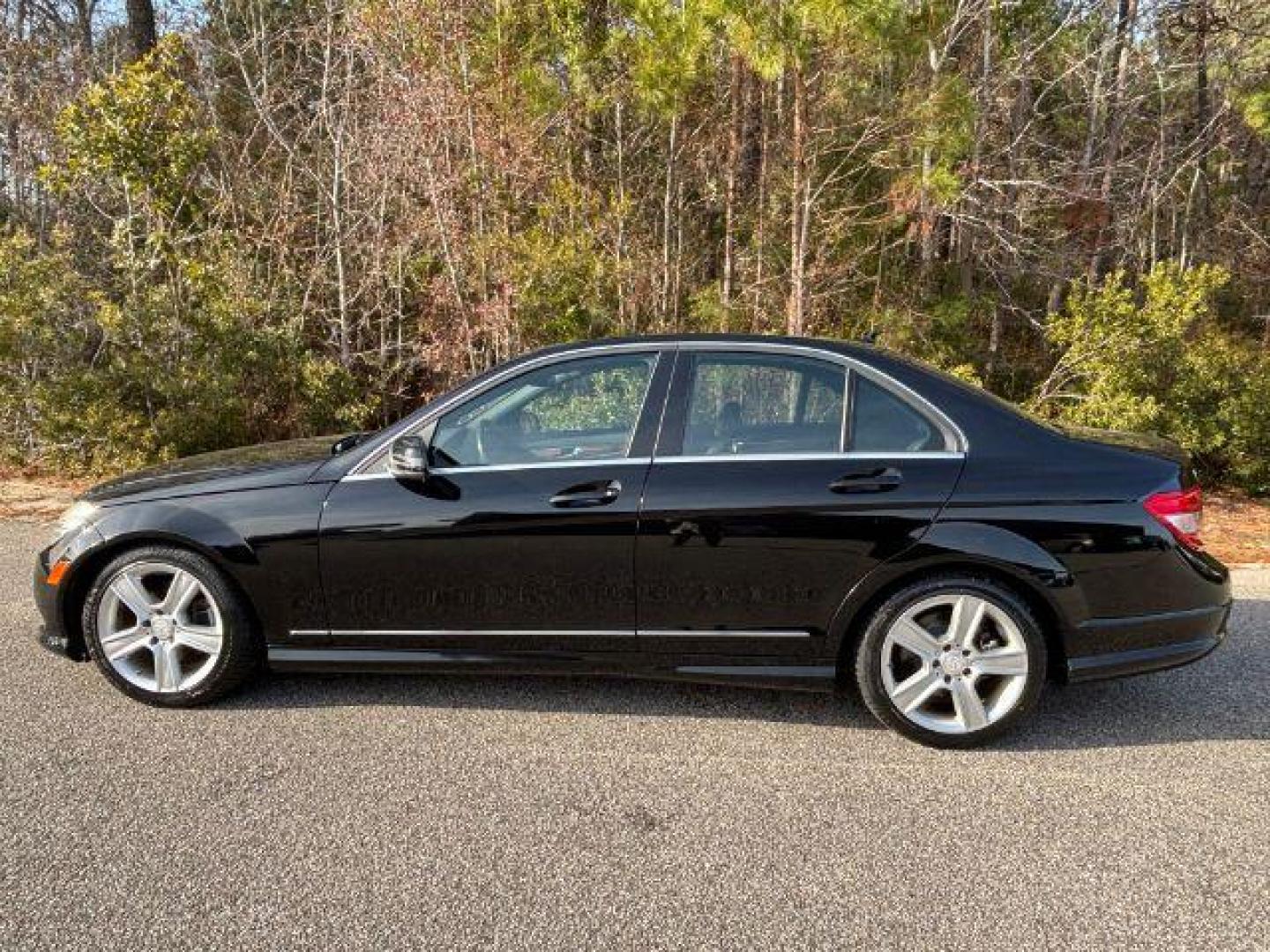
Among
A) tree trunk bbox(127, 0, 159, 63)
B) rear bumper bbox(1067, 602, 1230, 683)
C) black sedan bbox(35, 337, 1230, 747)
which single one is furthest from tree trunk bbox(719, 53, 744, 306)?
tree trunk bbox(127, 0, 159, 63)

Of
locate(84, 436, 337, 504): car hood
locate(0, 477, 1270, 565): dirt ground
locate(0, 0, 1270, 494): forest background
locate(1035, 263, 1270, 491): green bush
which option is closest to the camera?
locate(84, 436, 337, 504): car hood

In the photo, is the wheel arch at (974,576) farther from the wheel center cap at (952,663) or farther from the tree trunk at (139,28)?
the tree trunk at (139,28)

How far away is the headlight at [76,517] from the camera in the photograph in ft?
12.6

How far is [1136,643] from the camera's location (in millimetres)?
3418

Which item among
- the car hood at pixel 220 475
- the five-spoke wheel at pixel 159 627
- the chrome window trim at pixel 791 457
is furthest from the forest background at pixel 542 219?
the five-spoke wheel at pixel 159 627

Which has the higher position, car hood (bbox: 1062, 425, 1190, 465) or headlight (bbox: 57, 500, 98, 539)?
car hood (bbox: 1062, 425, 1190, 465)

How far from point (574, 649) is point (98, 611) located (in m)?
2.01

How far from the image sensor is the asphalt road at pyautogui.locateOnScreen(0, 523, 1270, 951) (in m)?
2.43

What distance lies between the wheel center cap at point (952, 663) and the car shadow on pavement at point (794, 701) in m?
0.34

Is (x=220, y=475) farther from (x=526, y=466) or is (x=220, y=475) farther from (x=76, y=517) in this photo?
(x=526, y=466)

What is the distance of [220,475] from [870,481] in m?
2.68

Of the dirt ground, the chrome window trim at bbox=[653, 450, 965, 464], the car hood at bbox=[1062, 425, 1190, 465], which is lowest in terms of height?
the dirt ground

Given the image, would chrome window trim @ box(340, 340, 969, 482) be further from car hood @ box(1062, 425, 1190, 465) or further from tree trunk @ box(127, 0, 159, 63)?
tree trunk @ box(127, 0, 159, 63)

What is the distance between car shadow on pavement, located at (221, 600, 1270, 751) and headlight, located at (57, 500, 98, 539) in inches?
38.6
